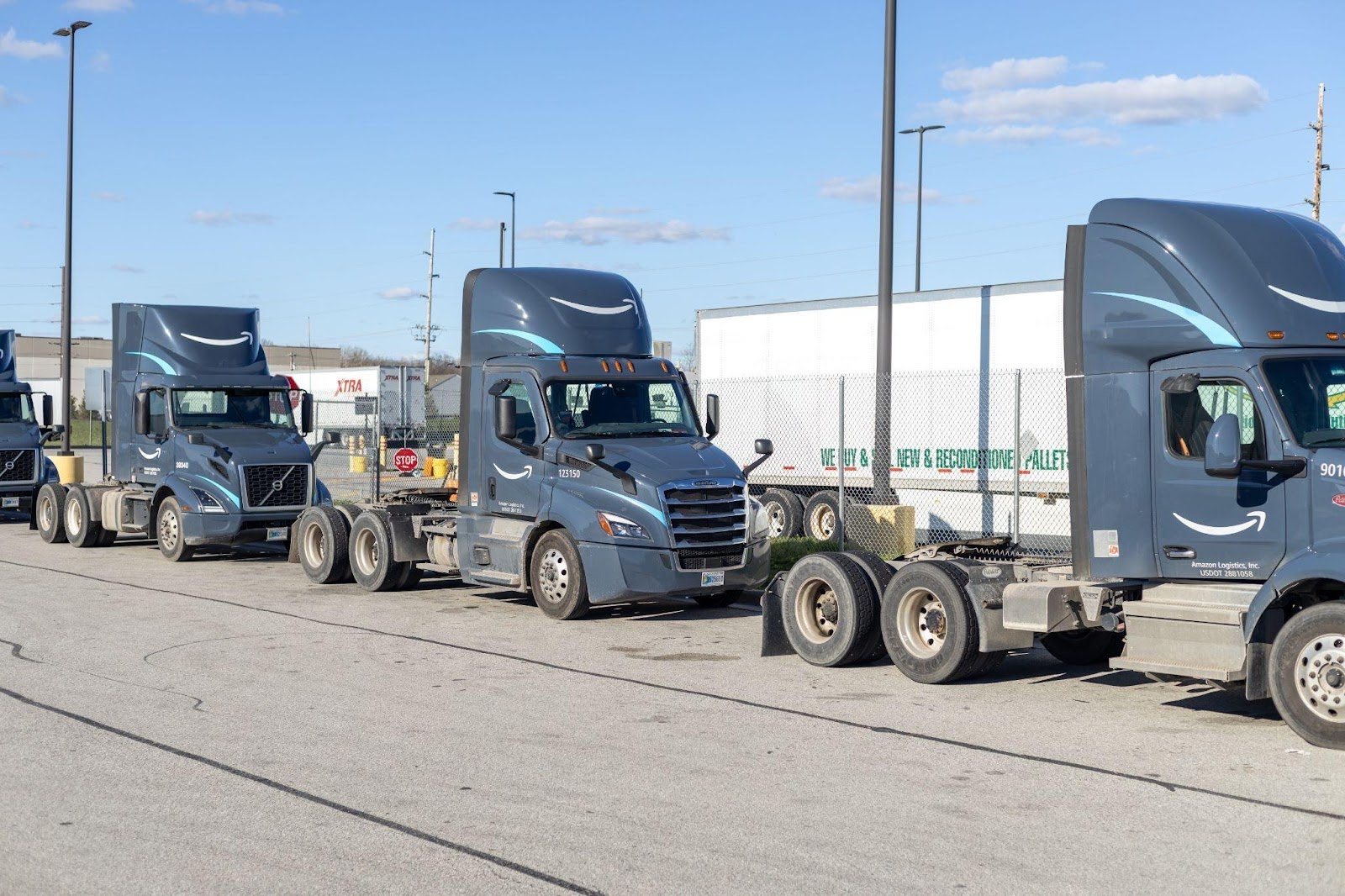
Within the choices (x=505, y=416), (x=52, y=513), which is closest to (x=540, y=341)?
(x=505, y=416)

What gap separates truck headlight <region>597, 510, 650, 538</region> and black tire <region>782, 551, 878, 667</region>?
2.03m

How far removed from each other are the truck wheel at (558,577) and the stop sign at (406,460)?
8.01 metres

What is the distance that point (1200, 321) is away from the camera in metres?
9.37

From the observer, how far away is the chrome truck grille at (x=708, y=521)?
44.3 ft

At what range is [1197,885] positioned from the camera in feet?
19.7

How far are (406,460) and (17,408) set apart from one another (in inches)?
355

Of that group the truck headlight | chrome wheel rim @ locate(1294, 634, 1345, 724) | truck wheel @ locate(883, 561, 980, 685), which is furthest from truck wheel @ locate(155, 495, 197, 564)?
chrome wheel rim @ locate(1294, 634, 1345, 724)

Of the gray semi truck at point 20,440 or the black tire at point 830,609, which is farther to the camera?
the gray semi truck at point 20,440

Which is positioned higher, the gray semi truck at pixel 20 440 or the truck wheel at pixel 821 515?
the gray semi truck at pixel 20 440

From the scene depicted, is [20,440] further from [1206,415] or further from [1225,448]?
[1225,448]

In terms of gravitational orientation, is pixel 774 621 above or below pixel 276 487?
below

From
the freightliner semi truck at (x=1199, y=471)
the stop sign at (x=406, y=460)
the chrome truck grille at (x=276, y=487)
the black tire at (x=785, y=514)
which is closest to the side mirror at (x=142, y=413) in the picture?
the chrome truck grille at (x=276, y=487)

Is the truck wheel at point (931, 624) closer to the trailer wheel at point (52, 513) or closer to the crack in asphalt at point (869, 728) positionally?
the crack in asphalt at point (869, 728)

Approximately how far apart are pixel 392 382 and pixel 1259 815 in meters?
50.5
